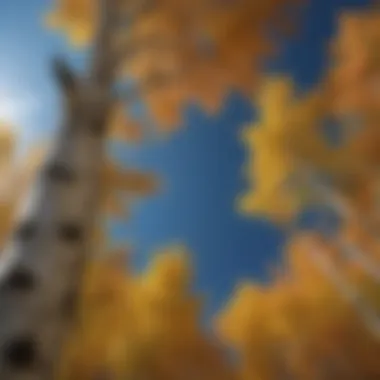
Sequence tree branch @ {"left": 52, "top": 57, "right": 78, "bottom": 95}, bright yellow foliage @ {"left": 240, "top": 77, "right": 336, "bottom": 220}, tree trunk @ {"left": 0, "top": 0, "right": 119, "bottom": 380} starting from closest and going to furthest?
tree trunk @ {"left": 0, "top": 0, "right": 119, "bottom": 380} → tree branch @ {"left": 52, "top": 57, "right": 78, "bottom": 95} → bright yellow foliage @ {"left": 240, "top": 77, "right": 336, "bottom": 220}

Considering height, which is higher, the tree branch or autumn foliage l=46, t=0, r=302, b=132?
autumn foliage l=46, t=0, r=302, b=132

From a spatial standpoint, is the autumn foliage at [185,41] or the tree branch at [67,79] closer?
the tree branch at [67,79]

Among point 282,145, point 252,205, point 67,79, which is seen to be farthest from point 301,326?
point 67,79

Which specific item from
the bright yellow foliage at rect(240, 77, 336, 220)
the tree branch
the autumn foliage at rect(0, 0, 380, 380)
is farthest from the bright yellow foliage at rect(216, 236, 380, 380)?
the tree branch

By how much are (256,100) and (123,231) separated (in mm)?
439

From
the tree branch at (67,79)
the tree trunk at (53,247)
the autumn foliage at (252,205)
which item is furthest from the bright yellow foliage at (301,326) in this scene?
the tree branch at (67,79)

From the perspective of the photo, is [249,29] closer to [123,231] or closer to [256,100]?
[256,100]

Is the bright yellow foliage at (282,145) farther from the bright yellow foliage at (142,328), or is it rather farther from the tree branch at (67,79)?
the tree branch at (67,79)

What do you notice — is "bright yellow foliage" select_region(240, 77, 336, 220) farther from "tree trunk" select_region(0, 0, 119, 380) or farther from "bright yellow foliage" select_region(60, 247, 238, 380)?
"tree trunk" select_region(0, 0, 119, 380)

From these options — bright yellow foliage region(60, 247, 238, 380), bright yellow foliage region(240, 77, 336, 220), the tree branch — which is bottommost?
bright yellow foliage region(60, 247, 238, 380)

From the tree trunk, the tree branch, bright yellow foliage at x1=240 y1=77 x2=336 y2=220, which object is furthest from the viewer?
bright yellow foliage at x1=240 y1=77 x2=336 y2=220

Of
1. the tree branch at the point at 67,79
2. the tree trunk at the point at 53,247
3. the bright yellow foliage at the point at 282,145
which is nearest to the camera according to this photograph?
the tree trunk at the point at 53,247

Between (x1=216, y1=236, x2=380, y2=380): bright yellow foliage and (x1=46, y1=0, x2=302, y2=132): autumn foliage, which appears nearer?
(x1=216, y1=236, x2=380, y2=380): bright yellow foliage

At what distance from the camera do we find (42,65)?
1.85 meters
